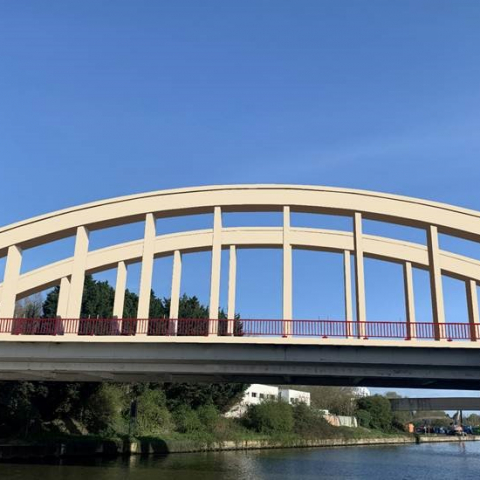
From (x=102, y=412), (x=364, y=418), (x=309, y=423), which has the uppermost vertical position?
(x=102, y=412)

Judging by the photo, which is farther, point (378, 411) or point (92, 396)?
point (378, 411)

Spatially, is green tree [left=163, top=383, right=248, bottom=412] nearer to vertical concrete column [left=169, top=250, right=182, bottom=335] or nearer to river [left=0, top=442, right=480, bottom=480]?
river [left=0, top=442, right=480, bottom=480]

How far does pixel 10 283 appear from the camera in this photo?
21781mm

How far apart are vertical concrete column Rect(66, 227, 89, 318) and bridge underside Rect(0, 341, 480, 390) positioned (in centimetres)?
206

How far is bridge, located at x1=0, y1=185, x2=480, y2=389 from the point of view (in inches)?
701

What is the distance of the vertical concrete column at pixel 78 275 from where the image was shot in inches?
811

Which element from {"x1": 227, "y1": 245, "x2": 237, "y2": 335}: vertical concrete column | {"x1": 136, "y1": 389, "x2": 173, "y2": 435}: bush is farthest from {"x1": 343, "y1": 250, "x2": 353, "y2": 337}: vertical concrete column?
{"x1": 136, "y1": 389, "x2": 173, "y2": 435}: bush

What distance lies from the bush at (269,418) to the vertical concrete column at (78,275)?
111 ft

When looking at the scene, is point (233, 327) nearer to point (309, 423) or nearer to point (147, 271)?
point (147, 271)

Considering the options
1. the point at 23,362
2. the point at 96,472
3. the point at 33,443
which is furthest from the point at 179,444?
the point at 23,362

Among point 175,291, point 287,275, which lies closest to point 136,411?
point 175,291

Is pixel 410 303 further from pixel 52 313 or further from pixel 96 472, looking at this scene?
pixel 52 313

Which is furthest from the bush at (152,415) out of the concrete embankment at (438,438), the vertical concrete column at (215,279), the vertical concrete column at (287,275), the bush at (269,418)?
the concrete embankment at (438,438)

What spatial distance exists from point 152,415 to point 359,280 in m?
25.0
